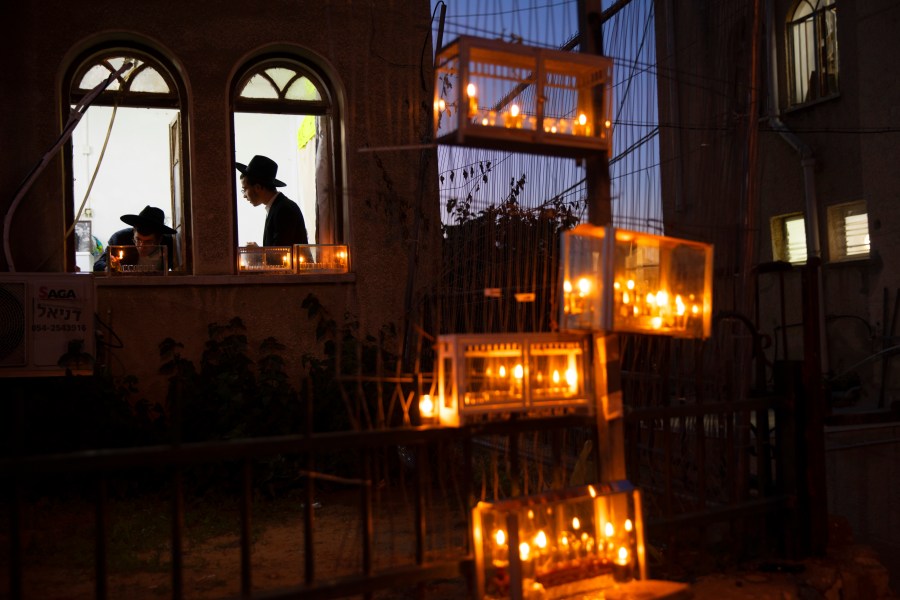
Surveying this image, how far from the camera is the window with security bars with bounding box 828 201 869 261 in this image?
47.7 ft

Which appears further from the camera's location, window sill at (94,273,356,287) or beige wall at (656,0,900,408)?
window sill at (94,273,356,287)

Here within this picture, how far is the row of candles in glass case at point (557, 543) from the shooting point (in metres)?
3.85

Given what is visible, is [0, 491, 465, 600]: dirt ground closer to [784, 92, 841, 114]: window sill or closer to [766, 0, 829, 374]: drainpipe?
[766, 0, 829, 374]: drainpipe

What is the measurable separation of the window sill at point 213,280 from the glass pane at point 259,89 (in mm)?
1860

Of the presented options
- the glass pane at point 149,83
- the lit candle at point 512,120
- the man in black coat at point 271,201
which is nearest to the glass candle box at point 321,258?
the man in black coat at point 271,201

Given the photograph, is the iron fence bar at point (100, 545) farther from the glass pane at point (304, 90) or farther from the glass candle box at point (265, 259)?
the glass pane at point (304, 90)

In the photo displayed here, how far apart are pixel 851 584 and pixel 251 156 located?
642cm

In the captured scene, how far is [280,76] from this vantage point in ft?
29.5

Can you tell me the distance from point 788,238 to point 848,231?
131cm

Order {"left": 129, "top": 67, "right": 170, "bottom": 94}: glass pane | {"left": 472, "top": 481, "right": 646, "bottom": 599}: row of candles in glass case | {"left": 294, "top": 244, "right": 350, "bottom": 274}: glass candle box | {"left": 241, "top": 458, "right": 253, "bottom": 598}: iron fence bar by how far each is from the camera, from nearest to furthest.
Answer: {"left": 241, "top": 458, "right": 253, "bottom": 598}: iron fence bar → {"left": 472, "top": 481, "right": 646, "bottom": 599}: row of candles in glass case → {"left": 129, "top": 67, "right": 170, "bottom": 94}: glass pane → {"left": 294, "top": 244, "right": 350, "bottom": 274}: glass candle box

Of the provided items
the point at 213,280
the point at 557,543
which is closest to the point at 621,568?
the point at 557,543

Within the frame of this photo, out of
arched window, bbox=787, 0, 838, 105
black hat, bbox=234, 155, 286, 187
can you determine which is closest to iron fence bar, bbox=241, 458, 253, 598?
black hat, bbox=234, 155, 286, 187

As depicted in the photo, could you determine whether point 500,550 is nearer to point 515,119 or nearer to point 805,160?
point 515,119

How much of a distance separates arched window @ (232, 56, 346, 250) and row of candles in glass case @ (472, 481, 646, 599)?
5.31 metres
